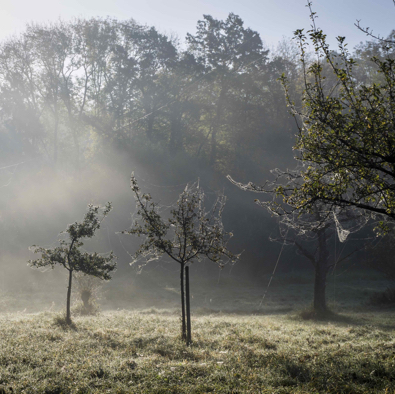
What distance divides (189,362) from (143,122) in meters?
30.3

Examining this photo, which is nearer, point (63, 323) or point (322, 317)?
point (63, 323)

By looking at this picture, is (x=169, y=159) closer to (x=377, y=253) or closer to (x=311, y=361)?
(x=377, y=253)

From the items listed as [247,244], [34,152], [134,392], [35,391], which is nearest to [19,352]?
[35,391]

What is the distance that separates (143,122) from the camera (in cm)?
3409

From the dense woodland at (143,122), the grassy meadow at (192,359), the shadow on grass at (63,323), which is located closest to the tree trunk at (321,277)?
the grassy meadow at (192,359)

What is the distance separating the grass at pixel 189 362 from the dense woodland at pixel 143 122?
73.5 ft

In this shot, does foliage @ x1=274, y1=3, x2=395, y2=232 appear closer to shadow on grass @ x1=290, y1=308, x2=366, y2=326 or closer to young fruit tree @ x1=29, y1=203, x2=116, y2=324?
young fruit tree @ x1=29, y1=203, x2=116, y2=324

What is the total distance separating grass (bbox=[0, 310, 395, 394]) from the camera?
4.72 meters

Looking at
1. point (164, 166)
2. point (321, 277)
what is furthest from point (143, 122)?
point (321, 277)

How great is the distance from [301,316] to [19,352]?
12354 millimetres

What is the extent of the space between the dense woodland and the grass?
22.4 m

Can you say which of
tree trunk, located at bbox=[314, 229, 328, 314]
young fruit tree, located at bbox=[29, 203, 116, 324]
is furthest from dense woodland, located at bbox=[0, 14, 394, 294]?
young fruit tree, located at bbox=[29, 203, 116, 324]

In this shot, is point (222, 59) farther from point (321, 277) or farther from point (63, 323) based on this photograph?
point (63, 323)

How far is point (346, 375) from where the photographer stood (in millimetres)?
5191
